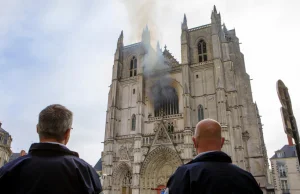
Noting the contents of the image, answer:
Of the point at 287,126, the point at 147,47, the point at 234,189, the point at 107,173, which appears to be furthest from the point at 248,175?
the point at 147,47

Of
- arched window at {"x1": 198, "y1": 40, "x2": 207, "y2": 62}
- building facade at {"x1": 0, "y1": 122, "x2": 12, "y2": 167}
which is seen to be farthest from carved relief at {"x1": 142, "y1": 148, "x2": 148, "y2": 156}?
building facade at {"x1": 0, "y1": 122, "x2": 12, "y2": 167}

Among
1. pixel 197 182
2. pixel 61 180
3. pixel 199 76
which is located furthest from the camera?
pixel 199 76

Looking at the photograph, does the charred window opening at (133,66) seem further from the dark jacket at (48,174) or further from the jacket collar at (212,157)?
the dark jacket at (48,174)

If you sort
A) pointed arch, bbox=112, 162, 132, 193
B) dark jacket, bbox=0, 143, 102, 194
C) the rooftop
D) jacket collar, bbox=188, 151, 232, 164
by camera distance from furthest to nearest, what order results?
the rooftop
pointed arch, bbox=112, 162, 132, 193
jacket collar, bbox=188, 151, 232, 164
dark jacket, bbox=0, 143, 102, 194

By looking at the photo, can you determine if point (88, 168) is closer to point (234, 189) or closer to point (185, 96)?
point (234, 189)

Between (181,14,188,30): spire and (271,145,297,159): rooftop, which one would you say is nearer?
(181,14,188,30): spire

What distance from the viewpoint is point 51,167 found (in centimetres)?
186

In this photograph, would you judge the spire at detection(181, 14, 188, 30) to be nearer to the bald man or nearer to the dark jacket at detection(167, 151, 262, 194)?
the bald man

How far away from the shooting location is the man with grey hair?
1786mm

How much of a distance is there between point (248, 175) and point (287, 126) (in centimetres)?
241

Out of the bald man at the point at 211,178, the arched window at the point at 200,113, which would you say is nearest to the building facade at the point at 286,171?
the arched window at the point at 200,113

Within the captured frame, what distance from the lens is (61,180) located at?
1.83 m

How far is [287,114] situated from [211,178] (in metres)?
2.97

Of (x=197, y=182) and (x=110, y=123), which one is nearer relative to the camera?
(x=197, y=182)
